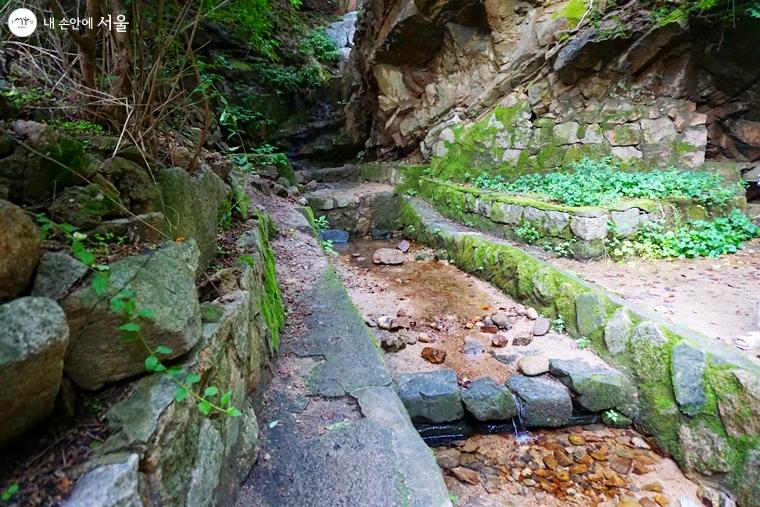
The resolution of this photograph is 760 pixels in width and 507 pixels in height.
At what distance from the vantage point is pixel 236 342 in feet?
5.63

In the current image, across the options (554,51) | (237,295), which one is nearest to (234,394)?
(237,295)

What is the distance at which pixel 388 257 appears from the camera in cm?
698

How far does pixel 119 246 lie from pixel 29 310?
0.50 m

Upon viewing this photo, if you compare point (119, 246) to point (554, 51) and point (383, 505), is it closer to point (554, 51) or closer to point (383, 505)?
point (383, 505)

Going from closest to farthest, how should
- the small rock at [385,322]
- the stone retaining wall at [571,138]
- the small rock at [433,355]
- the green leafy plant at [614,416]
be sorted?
the green leafy plant at [614,416] < the small rock at [433,355] < the small rock at [385,322] < the stone retaining wall at [571,138]

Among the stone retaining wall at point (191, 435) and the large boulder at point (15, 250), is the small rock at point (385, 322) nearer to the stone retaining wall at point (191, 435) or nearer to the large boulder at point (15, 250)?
the stone retaining wall at point (191, 435)

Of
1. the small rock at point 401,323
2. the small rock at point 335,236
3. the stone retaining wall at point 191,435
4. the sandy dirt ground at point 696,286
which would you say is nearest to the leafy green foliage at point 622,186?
the sandy dirt ground at point 696,286

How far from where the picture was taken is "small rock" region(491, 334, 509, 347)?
3.95 m

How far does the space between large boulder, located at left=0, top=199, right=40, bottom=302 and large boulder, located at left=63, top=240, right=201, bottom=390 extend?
114 mm

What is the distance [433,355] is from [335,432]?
2.07 meters

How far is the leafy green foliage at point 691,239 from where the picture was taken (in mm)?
4531

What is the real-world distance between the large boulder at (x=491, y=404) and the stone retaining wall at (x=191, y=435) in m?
1.88

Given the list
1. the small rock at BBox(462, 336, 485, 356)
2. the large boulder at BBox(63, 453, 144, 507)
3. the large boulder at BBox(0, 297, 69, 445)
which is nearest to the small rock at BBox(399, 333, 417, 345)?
the small rock at BBox(462, 336, 485, 356)

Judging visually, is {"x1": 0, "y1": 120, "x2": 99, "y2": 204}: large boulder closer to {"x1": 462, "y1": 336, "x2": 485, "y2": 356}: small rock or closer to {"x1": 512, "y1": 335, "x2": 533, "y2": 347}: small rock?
{"x1": 462, "y1": 336, "x2": 485, "y2": 356}: small rock
